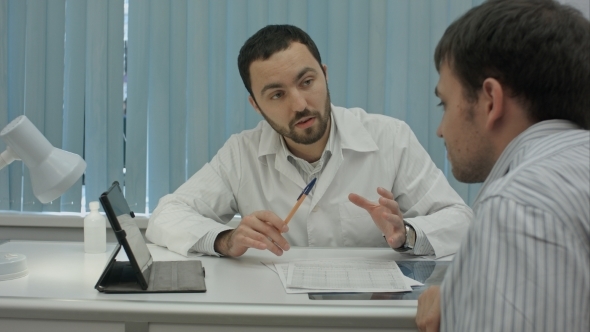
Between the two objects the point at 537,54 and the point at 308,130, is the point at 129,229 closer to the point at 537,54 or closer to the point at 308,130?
the point at 308,130

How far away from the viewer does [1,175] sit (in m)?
2.68

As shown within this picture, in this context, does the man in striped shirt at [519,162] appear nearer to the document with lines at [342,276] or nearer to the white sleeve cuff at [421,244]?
the document with lines at [342,276]

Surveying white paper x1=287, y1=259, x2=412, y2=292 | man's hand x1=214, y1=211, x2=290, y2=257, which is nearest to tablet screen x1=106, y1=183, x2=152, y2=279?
man's hand x1=214, y1=211, x2=290, y2=257

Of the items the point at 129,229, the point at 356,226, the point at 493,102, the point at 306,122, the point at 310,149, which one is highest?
the point at 493,102

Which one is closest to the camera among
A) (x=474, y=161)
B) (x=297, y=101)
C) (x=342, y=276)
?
(x=474, y=161)

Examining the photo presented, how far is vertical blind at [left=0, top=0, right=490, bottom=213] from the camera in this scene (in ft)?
8.43

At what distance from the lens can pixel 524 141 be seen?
0.92 meters

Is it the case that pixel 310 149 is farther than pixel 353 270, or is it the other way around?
pixel 310 149

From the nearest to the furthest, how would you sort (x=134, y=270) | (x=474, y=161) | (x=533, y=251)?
(x=533, y=251) → (x=474, y=161) → (x=134, y=270)

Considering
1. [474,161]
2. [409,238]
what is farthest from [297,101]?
[474,161]

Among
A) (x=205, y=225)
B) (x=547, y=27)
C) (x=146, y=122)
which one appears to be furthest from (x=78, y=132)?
(x=547, y=27)

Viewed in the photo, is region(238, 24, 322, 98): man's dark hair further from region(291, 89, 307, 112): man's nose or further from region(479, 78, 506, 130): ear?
region(479, 78, 506, 130): ear

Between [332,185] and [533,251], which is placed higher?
[533,251]

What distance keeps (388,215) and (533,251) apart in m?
0.92
